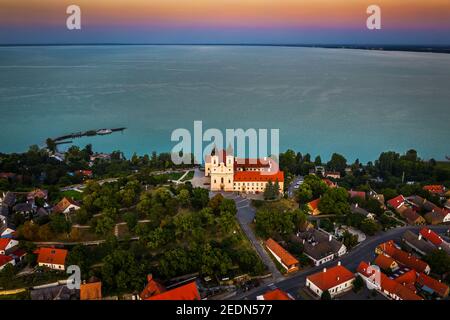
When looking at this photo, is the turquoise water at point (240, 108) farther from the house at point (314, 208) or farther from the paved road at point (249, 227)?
the paved road at point (249, 227)

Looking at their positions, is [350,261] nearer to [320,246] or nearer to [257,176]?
[320,246]

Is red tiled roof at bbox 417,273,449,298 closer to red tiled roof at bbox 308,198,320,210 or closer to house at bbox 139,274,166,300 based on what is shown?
red tiled roof at bbox 308,198,320,210

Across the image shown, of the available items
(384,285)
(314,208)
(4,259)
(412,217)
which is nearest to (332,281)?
(384,285)

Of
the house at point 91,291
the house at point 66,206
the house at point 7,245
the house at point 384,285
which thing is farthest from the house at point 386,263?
the house at point 7,245

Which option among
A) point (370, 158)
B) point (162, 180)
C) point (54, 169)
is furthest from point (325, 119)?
point (54, 169)

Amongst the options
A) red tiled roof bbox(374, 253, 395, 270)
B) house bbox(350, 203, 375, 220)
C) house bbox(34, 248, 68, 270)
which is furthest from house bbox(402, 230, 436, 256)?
house bbox(34, 248, 68, 270)
